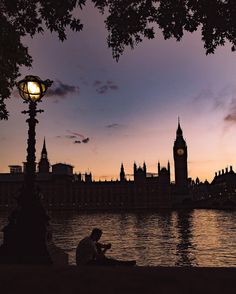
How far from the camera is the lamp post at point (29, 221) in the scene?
775cm

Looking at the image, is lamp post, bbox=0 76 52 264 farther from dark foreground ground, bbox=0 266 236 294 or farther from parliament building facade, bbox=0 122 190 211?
parliament building facade, bbox=0 122 190 211

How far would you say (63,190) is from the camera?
178875mm

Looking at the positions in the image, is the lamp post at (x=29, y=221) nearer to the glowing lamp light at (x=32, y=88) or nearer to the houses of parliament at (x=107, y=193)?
the glowing lamp light at (x=32, y=88)

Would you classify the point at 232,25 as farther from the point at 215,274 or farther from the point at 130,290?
the point at 130,290

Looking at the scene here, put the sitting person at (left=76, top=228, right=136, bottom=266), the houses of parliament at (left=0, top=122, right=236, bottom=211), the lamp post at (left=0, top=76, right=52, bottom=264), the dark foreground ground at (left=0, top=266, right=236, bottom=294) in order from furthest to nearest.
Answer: the houses of parliament at (left=0, top=122, right=236, bottom=211), the sitting person at (left=76, top=228, right=136, bottom=266), the lamp post at (left=0, top=76, right=52, bottom=264), the dark foreground ground at (left=0, top=266, right=236, bottom=294)

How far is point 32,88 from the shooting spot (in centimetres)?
866

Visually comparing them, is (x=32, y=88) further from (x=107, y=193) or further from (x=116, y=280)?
(x=107, y=193)

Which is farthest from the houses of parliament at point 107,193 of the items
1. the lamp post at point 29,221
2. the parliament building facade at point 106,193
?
the lamp post at point 29,221

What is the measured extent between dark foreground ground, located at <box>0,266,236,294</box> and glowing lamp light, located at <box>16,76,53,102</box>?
14.0ft

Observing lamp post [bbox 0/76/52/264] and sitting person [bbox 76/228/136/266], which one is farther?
sitting person [bbox 76/228/136/266]

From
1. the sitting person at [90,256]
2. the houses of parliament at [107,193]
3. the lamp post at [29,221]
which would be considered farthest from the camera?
the houses of parliament at [107,193]

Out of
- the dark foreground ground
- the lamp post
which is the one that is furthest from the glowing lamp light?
the dark foreground ground

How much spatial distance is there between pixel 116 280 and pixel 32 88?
500 centimetres

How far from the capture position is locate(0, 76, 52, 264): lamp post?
775 cm
